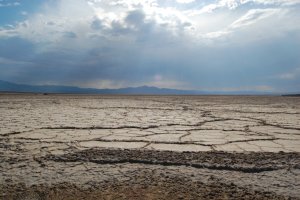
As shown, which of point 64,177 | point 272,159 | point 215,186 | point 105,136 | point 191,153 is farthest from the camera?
point 105,136

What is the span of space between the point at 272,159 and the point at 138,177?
127cm

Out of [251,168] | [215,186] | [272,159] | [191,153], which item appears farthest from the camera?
[191,153]

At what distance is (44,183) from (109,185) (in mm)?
459

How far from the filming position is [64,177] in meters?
2.22

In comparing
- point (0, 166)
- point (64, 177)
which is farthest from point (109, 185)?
point (0, 166)

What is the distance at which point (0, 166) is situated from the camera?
8.20 ft

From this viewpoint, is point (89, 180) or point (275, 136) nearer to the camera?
point (89, 180)

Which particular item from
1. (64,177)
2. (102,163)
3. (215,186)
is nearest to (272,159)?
(215,186)

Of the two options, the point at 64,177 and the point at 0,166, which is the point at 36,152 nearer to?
the point at 0,166

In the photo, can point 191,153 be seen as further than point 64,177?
Yes

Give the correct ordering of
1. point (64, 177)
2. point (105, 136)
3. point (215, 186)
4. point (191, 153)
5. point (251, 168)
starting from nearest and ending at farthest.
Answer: point (215, 186), point (64, 177), point (251, 168), point (191, 153), point (105, 136)

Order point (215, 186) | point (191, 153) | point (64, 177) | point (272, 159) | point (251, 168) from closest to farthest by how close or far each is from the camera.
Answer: point (215, 186)
point (64, 177)
point (251, 168)
point (272, 159)
point (191, 153)

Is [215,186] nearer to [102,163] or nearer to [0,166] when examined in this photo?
[102,163]

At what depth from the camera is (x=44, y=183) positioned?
83.4 inches
